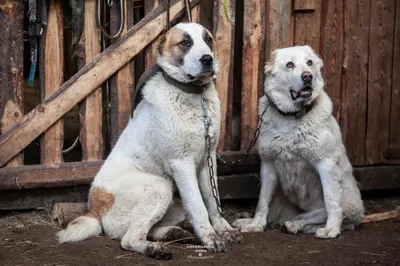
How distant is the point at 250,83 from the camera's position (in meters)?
6.52

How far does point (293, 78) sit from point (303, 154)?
0.61 m

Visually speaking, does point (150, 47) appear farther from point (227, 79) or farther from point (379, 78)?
point (379, 78)

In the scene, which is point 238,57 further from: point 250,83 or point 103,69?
point 103,69

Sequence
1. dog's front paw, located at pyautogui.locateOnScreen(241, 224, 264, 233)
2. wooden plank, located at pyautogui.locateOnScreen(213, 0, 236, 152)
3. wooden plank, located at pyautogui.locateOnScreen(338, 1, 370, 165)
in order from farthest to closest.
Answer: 1. wooden plank, located at pyautogui.locateOnScreen(338, 1, 370, 165)
2. wooden plank, located at pyautogui.locateOnScreen(213, 0, 236, 152)
3. dog's front paw, located at pyautogui.locateOnScreen(241, 224, 264, 233)

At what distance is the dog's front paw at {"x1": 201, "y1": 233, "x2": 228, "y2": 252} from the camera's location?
5.17m

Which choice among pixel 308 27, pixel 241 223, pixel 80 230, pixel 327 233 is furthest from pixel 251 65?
pixel 80 230

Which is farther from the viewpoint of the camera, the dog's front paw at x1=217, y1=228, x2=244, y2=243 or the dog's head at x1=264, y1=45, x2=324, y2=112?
the dog's head at x1=264, y1=45, x2=324, y2=112

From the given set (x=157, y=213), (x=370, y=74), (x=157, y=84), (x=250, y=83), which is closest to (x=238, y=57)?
(x=250, y=83)

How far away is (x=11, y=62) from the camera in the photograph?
5926mm

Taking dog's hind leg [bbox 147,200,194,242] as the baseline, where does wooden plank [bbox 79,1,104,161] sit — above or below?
above

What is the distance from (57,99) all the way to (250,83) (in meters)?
1.74

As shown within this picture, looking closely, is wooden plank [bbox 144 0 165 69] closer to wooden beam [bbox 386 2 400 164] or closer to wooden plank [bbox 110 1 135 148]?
wooden plank [bbox 110 1 135 148]

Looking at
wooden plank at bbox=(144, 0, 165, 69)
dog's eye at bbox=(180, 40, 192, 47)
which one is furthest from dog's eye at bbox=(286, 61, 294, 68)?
wooden plank at bbox=(144, 0, 165, 69)

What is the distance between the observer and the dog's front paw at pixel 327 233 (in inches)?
220
